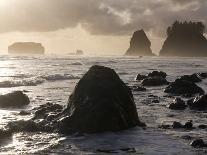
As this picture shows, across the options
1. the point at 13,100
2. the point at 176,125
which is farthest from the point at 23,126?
the point at 13,100

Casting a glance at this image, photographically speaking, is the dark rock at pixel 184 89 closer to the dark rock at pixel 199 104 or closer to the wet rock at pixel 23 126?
the dark rock at pixel 199 104

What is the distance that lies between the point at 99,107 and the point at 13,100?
9252mm

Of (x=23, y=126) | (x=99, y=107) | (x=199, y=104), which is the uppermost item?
(x=99, y=107)

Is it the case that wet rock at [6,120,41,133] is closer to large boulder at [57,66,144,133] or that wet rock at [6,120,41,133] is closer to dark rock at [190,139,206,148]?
large boulder at [57,66,144,133]

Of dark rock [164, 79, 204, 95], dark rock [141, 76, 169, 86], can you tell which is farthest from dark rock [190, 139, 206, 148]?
dark rock [141, 76, 169, 86]

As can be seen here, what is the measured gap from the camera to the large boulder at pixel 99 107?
17547 mm

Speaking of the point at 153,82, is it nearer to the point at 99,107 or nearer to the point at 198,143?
the point at 99,107

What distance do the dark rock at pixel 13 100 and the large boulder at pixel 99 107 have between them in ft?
22.1

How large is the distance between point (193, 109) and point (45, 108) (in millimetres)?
8321

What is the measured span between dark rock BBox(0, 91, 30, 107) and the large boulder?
22.1ft

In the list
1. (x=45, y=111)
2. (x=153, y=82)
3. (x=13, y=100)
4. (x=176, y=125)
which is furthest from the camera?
(x=153, y=82)

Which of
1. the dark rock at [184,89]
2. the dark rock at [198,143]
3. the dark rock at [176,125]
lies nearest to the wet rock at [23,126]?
the dark rock at [176,125]

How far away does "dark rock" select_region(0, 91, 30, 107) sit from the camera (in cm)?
2509

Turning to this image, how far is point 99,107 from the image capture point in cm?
1800
